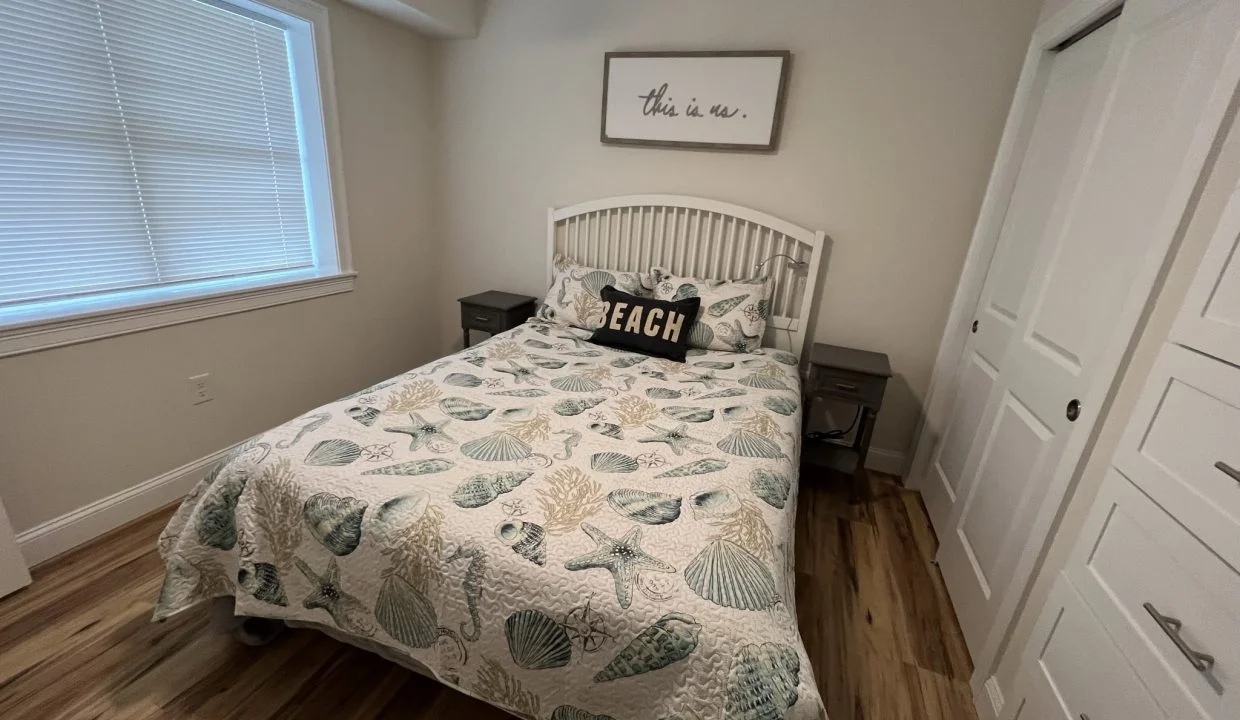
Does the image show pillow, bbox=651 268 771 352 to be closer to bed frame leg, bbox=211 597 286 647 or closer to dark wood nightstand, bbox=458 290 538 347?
dark wood nightstand, bbox=458 290 538 347

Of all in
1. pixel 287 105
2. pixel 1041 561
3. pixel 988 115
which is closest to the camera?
pixel 1041 561

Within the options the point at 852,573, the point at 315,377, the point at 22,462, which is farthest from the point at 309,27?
the point at 852,573

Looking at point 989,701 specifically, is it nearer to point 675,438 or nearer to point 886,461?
point 675,438

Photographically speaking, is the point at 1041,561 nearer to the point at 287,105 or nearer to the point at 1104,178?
the point at 1104,178

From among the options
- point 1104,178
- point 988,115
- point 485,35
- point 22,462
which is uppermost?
point 485,35

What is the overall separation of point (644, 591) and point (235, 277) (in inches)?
92.3

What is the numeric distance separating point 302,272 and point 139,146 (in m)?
0.80

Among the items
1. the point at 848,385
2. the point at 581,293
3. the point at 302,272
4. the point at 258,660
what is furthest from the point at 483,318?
A: the point at 848,385

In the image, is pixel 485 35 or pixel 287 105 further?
pixel 485 35

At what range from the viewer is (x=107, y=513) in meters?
1.84

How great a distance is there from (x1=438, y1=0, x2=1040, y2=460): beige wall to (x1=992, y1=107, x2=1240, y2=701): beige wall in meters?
1.37

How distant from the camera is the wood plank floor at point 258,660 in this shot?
1299 millimetres

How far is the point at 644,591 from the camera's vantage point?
96cm

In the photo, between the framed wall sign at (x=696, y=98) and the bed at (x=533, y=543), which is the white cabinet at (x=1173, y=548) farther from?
the framed wall sign at (x=696, y=98)
